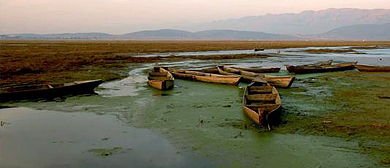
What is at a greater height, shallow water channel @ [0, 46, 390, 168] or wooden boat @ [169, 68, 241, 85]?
wooden boat @ [169, 68, 241, 85]

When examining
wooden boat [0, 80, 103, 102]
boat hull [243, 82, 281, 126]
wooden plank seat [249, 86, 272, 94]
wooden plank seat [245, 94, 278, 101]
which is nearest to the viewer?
boat hull [243, 82, 281, 126]

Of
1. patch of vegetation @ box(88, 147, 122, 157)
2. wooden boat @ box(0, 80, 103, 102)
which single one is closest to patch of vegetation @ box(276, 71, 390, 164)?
patch of vegetation @ box(88, 147, 122, 157)

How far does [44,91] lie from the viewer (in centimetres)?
1455

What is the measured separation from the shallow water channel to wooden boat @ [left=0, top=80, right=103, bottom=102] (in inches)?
18.0

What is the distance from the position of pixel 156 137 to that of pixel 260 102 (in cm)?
499

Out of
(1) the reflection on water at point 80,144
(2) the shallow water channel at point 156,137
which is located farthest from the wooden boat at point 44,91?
(1) the reflection on water at point 80,144

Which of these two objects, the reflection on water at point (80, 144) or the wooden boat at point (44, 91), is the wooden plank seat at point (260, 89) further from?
the wooden boat at point (44, 91)

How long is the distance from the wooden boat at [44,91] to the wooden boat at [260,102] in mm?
7373

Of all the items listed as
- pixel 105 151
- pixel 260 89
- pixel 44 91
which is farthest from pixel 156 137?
pixel 44 91

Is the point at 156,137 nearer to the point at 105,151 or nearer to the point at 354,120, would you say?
the point at 105,151

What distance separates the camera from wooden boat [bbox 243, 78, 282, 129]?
9727mm

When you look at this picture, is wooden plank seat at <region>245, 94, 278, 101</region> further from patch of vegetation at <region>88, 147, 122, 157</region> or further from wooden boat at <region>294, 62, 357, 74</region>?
wooden boat at <region>294, 62, 357, 74</region>

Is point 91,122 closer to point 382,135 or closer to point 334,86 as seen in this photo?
point 382,135

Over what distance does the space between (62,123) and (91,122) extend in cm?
88
